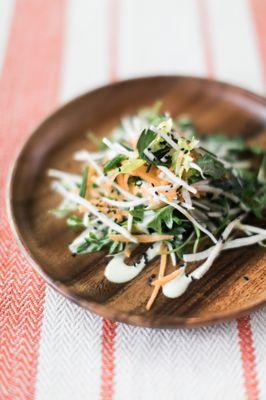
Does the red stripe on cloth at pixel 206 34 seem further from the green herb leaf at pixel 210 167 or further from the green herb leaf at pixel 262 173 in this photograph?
the green herb leaf at pixel 210 167

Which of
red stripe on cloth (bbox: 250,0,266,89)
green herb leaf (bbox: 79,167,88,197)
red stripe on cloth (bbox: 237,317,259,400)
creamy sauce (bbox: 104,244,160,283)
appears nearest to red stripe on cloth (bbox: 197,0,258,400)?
red stripe on cloth (bbox: 237,317,259,400)

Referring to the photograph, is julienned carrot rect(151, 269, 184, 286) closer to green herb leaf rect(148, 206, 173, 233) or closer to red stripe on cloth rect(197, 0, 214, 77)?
green herb leaf rect(148, 206, 173, 233)

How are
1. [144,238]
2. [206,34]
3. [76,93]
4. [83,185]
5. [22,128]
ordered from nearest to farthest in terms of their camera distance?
[144,238] < [83,185] < [22,128] < [76,93] < [206,34]

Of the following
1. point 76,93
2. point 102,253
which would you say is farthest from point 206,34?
point 102,253

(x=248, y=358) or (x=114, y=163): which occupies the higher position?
(x=114, y=163)

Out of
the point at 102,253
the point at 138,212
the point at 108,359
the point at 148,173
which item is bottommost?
the point at 108,359

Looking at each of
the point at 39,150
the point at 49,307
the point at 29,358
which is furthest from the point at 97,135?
the point at 29,358

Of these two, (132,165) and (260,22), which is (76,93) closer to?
(132,165)
